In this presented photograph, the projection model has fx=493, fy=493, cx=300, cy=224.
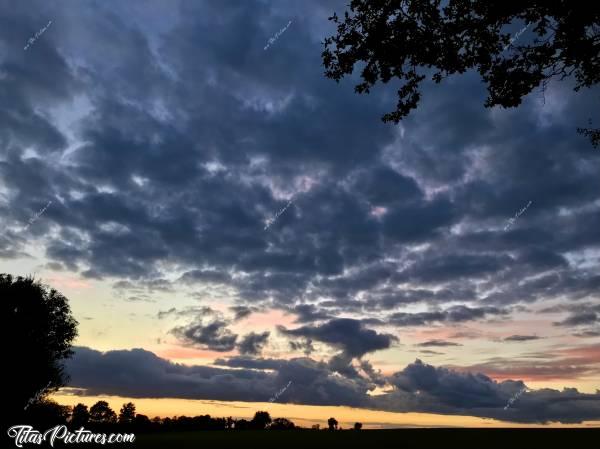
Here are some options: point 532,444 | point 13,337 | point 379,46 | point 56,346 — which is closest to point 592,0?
point 379,46

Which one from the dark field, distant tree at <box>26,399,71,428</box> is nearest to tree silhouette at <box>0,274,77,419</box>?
distant tree at <box>26,399,71,428</box>

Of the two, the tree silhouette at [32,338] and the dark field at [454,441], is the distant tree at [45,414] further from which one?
the dark field at [454,441]

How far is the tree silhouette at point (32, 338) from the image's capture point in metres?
57.9

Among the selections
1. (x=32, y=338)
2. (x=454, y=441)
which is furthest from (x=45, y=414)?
(x=454, y=441)

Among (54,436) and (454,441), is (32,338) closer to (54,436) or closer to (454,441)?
(54,436)

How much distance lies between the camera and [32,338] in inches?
2387

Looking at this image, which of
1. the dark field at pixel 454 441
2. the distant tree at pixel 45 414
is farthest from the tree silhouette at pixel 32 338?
the dark field at pixel 454 441

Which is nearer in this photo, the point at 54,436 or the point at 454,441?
the point at 454,441

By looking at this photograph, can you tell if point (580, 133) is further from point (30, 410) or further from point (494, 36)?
point (30, 410)

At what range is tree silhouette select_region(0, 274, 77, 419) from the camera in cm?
5791

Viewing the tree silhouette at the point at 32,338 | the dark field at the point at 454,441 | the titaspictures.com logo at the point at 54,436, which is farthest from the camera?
the tree silhouette at the point at 32,338

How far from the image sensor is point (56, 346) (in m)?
64.4

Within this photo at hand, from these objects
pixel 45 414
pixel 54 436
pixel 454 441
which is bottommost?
pixel 54 436

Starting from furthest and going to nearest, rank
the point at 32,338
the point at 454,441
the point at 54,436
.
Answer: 1. the point at 32,338
2. the point at 54,436
3. the point at 454,441
